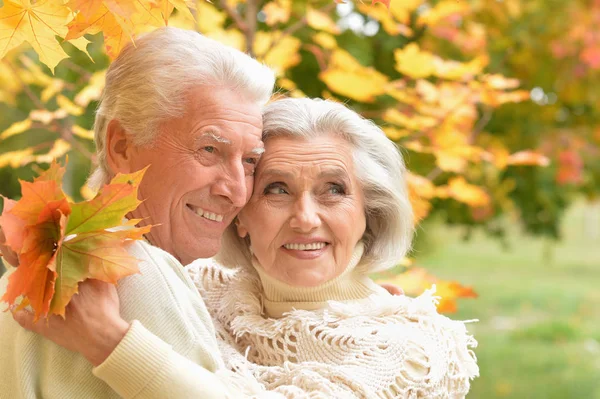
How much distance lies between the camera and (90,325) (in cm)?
156

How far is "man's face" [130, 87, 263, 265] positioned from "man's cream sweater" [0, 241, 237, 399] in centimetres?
37

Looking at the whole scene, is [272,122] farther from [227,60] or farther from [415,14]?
[415,14]

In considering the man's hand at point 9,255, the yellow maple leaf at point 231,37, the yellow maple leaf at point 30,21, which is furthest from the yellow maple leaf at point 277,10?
the man's hand at point 9,255

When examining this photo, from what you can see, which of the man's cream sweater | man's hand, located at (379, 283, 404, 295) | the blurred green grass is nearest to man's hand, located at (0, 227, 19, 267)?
the man's cream sweater

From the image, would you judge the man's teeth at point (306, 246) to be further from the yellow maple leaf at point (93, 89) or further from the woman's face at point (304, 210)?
the yellow maple leaf at point (93, 89)

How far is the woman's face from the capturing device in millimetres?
2180

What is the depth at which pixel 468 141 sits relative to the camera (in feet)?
13.1

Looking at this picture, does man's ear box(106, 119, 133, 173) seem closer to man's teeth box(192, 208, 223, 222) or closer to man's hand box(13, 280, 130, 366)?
man's teeth box(192, 208, 223, 222)

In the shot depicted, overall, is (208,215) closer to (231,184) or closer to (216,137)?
(231,184)

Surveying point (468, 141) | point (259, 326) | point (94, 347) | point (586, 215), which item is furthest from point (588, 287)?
point (94, 347)

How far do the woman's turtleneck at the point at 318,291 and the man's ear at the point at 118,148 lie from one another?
47 centimetres

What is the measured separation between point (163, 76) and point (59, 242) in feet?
2.25

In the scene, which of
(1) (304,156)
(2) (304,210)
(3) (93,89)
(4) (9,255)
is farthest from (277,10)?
(4) (9,255)

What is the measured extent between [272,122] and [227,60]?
0.75ft
